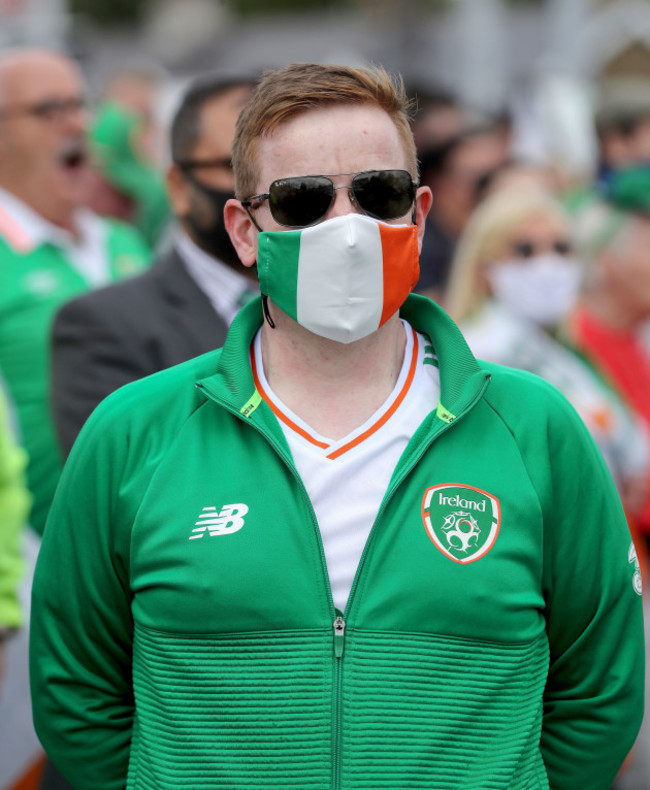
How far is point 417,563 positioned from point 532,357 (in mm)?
2972

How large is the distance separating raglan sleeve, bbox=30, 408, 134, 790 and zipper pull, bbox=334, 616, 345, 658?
1.45 feet

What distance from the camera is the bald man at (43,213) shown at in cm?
477

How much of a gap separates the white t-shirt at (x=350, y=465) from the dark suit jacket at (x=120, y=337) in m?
1.23

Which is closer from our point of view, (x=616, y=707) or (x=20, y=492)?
(x=616, y=707)

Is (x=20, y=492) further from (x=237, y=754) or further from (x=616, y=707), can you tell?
(x=616, y=707)

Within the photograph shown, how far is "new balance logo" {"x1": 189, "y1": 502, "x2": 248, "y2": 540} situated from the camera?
7.47 feet

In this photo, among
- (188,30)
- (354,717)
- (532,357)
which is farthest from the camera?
(188,30)

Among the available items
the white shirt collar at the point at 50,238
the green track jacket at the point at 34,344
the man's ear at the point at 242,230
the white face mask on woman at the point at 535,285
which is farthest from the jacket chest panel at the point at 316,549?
the white face mask on woman at the point at 535,285

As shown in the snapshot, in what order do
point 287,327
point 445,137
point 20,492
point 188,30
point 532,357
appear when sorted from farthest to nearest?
point 188,30
point 445,137
point 532,357
point 20,492
point 287,327

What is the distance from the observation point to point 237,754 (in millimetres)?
2242

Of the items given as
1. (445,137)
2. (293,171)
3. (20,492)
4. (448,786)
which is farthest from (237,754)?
(445,137)

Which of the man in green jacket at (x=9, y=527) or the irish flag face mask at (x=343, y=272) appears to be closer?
the irish flag face mask at (x=343, y=272)

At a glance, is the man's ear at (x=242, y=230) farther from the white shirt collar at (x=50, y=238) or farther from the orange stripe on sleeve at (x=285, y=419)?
the white shirt collar at (x=50, y=238)

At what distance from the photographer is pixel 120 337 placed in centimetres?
368
